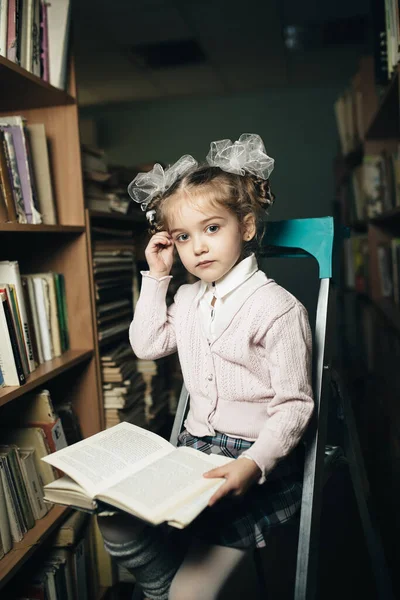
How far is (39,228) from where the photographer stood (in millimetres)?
1309

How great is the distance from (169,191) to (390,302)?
191 cm

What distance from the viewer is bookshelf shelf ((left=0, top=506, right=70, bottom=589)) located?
1.11m

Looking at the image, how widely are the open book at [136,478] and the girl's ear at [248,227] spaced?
1.46 feet

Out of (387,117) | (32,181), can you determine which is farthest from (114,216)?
(387,117)

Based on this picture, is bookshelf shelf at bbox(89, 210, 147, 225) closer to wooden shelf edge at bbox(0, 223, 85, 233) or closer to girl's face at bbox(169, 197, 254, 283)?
wooden shelf edge at bbox(0, 223, 85, 233)

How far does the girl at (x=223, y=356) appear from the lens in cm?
91

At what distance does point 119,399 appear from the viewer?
1850mm

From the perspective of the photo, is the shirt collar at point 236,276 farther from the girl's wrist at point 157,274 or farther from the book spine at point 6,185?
the book spine at point 6,185

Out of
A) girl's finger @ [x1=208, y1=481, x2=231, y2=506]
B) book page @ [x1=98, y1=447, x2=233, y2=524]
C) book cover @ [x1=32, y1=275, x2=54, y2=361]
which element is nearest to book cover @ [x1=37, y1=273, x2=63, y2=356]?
book cover @ [x1=32, y1=275, x2=54, y2=361]

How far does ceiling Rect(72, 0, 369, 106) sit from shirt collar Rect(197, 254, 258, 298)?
254 cm

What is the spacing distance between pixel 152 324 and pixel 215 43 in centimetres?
317

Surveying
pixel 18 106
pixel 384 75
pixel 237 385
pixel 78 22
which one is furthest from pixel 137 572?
pixel 78 22

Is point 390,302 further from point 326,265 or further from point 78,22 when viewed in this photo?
point 78,22

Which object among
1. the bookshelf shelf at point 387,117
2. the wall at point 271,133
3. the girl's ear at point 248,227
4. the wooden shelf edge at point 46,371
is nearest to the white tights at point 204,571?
the wooden shelf edge at point 46,371
